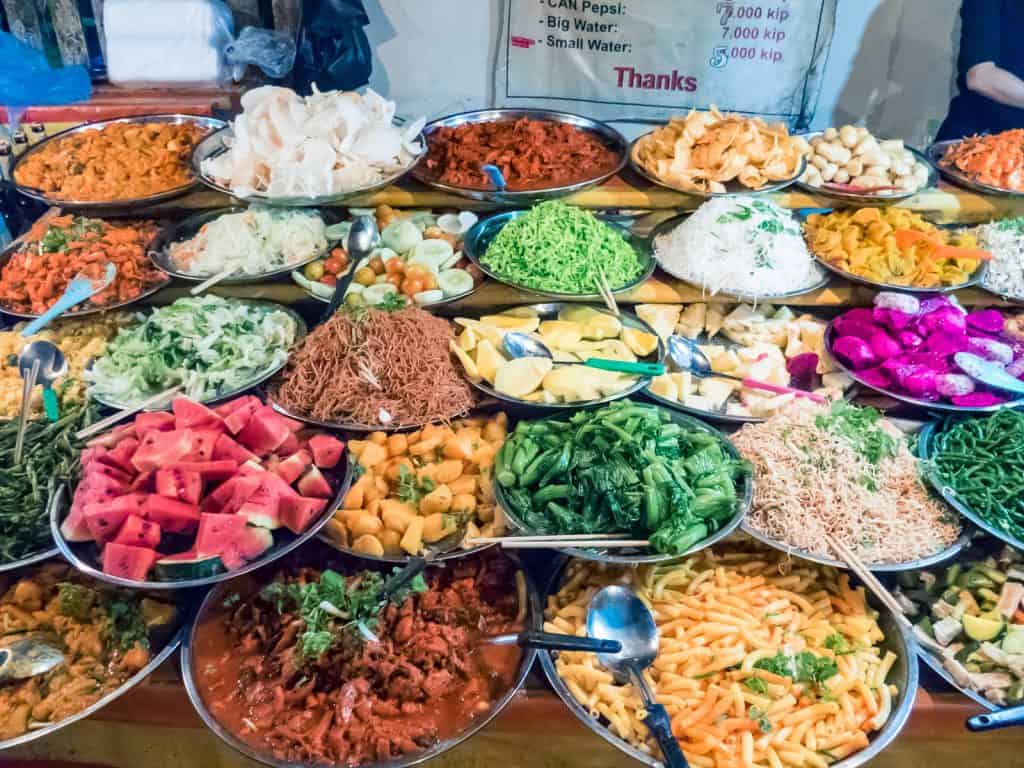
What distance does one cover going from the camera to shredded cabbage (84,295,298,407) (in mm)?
2854

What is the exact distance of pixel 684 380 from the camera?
Answer: 2.97 meters

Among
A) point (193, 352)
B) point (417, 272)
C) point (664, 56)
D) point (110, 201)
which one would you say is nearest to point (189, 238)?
point (110, 201)

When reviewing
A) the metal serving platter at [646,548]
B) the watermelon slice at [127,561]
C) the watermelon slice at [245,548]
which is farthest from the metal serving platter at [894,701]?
the watermelon slice at [127,561]

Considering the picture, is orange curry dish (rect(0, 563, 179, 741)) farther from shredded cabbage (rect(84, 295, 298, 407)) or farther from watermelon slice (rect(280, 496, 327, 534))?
shredded cabbage (rect(84, 295, 298, 407))

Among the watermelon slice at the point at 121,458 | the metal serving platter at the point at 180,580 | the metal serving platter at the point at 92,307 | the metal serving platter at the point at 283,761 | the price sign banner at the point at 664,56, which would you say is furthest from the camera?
the price sign banner at the point at 664,56

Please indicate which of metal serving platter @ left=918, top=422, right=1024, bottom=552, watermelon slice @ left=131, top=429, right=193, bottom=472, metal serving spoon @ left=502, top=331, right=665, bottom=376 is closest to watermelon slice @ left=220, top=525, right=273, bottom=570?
watermelon slice @ left=131, top=429, right=193, bottom=472

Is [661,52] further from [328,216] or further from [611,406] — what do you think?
[611,406]

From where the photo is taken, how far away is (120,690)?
2105 mm

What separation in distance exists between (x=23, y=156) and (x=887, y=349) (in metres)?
4.39

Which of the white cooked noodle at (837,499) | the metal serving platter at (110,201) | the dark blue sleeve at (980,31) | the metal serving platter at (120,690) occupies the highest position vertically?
the dark blue sleeve at (980,31)

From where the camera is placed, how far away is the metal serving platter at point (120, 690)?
2016 millimetres

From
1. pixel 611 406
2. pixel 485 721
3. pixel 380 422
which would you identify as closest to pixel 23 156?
pixel 380 422

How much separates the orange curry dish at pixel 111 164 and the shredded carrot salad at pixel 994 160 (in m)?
4.02

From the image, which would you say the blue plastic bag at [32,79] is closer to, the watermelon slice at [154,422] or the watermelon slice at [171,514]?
the watermelon slice at [154,422]
